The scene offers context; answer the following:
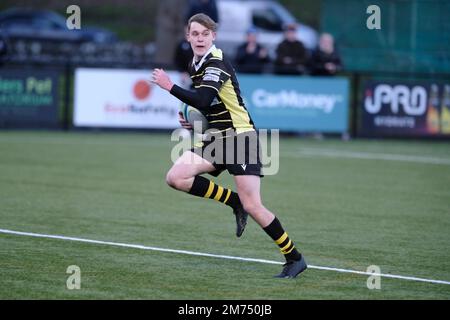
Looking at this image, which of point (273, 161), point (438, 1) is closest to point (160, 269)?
point (273, 161)

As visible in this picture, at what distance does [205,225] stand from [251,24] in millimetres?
25093

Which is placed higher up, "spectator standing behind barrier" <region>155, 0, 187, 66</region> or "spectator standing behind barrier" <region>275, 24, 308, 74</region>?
"spectator standing behind barrier" <region>155, 0, 187, 66</region>

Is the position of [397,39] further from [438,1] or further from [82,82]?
[82,82]

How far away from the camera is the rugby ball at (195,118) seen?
796 centimetres

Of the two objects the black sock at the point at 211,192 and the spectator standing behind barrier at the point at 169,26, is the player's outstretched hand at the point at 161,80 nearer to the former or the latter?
the black sock at the point at 211,192

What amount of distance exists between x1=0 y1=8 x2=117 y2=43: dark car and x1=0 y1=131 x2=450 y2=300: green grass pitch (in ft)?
63.3

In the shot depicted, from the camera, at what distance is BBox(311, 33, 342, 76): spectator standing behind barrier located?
2136cm

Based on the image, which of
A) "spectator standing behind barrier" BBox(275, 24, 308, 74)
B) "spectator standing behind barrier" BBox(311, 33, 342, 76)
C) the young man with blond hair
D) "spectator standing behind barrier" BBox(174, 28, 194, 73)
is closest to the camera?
the young man with blond hair

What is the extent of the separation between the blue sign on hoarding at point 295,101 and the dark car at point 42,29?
17691mm

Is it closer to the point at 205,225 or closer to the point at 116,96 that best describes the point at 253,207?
the point at 205,225

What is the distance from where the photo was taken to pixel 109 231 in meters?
9.58

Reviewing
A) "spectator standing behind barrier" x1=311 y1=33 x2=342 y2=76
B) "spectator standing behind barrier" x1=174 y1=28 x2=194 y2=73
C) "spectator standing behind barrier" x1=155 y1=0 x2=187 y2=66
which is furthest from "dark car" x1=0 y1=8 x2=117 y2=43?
"spectator standing behind barrier" x1=311 y1=33 x2=342 y2=76

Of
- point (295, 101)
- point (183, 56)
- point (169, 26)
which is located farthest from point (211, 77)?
point (169, 26)

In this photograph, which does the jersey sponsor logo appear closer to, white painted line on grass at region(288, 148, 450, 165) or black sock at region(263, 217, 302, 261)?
black sock at region(263, 217, 302, 261)
